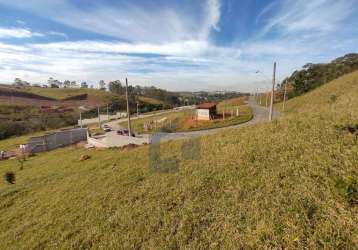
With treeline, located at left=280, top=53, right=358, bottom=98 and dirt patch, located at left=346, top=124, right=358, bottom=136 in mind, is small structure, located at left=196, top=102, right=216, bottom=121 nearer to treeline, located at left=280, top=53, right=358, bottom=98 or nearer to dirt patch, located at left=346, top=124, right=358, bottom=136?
dirt patch, located at left=346, top=124, right=358, bottom=136

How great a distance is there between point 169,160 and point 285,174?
5.26m

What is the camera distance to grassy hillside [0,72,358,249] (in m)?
3.48

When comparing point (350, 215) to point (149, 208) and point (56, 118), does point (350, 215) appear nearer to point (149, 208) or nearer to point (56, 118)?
point (149, 208)

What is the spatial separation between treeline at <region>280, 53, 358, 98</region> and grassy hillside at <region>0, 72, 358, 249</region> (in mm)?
51116

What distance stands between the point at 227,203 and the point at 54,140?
34.5 meters

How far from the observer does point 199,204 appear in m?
5.00

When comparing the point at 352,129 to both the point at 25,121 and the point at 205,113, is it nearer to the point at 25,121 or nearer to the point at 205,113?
the point at 205,113

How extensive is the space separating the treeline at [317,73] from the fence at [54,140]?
49209mm

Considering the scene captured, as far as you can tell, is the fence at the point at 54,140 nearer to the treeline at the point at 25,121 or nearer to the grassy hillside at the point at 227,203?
the grassy hillside at the point at 227,203

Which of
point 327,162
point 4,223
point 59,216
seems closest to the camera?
point 327,162

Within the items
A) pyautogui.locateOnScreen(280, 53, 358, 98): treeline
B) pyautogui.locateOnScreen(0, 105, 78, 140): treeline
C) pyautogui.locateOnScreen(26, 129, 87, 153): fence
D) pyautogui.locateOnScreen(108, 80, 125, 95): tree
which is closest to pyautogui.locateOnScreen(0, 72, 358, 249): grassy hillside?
pyautogui.locateOnScreen(26, 129, 87, 153): fence

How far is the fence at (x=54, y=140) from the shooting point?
29.3m

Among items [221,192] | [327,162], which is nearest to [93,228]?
[221,192]

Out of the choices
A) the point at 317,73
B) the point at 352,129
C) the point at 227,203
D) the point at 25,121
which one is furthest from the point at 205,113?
the point at 25,121
